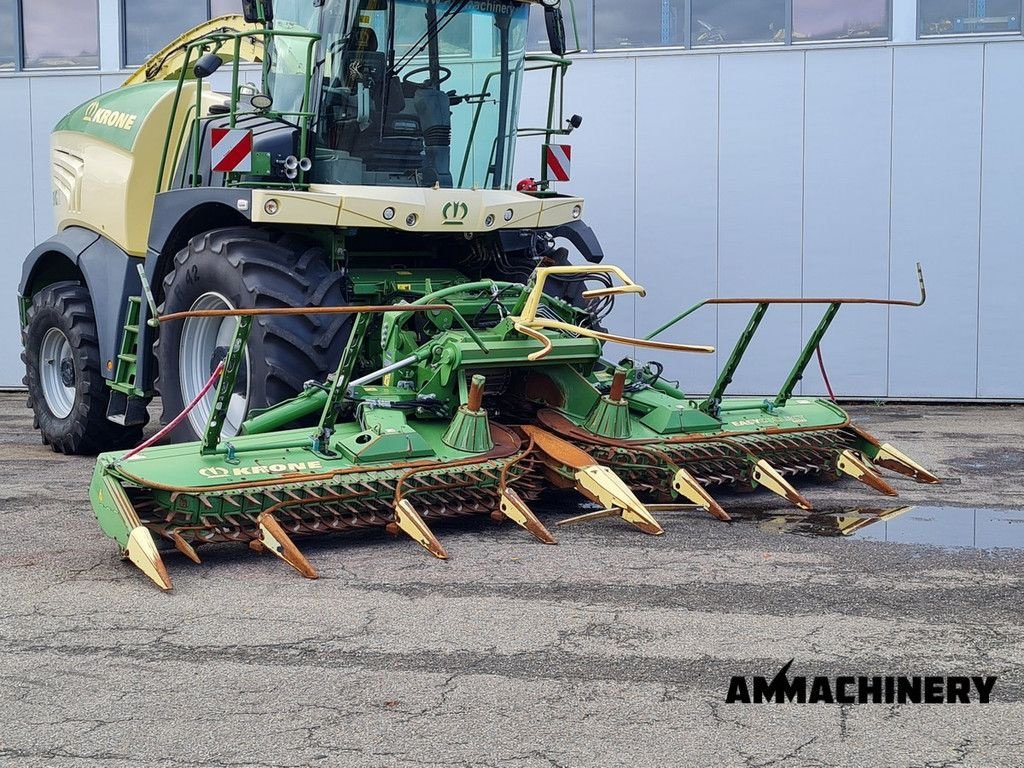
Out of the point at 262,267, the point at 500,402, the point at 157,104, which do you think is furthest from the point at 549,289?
the point at 157,104

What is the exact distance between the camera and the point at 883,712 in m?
4.11

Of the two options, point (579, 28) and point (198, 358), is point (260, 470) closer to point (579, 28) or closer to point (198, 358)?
point (198, 358)

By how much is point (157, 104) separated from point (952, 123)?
24.4 ft

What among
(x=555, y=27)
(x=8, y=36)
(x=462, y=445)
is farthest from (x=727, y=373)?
(x=8, y=36)

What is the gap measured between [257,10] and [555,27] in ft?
6.50

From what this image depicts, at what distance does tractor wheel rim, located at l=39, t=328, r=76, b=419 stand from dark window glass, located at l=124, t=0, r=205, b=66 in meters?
4.98

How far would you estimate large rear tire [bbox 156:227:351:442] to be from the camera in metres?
7.32

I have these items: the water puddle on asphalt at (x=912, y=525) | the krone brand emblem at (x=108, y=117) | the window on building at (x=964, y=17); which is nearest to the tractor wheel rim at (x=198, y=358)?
the krone brand emblem at (x=108, y=117)

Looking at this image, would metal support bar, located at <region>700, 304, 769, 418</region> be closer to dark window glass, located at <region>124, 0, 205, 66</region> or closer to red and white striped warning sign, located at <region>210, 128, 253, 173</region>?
red and white striped warning sign, located at <region>210, 128, 253, 173</region>

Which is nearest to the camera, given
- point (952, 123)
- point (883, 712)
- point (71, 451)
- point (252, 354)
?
point (883, 712)

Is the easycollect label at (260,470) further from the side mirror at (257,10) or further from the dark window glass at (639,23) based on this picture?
the dark window glass at (639,23)

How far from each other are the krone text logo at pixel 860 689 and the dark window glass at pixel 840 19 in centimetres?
966

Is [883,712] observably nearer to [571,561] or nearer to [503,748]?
[503,748]

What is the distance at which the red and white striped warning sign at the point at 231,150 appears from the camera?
800 cm
